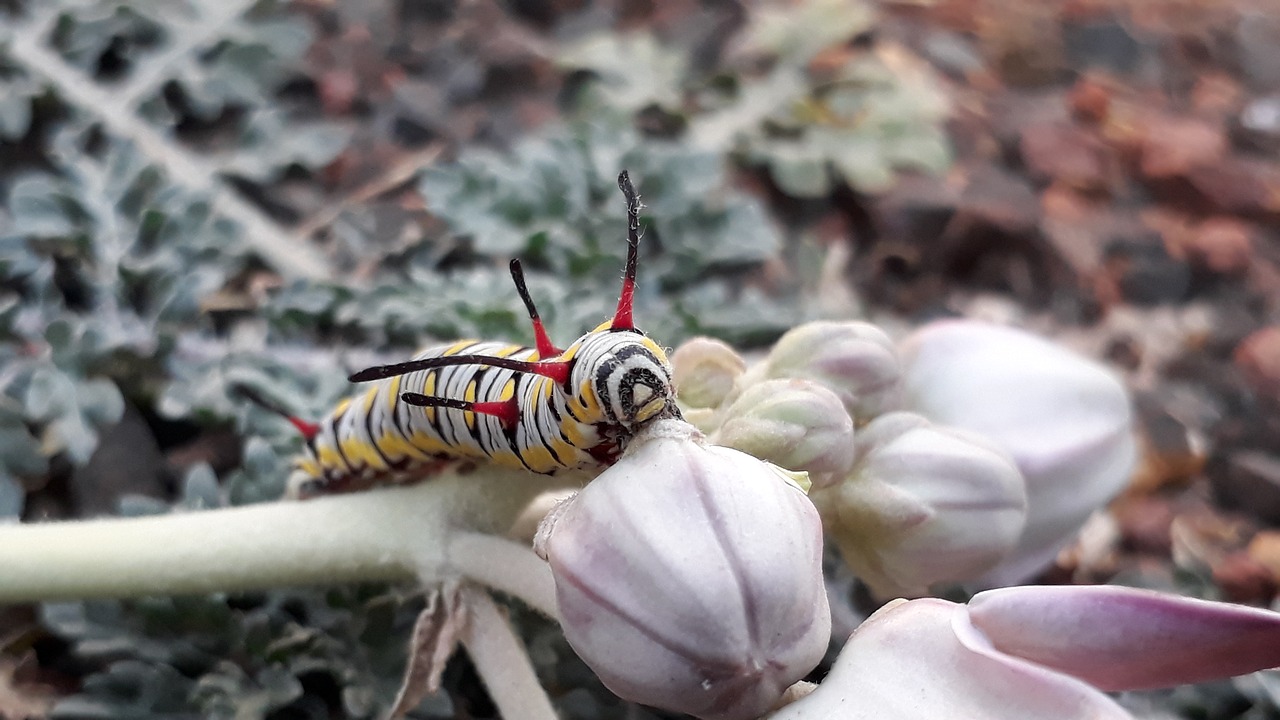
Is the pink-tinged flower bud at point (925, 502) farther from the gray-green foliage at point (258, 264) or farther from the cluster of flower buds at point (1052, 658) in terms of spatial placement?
the gray-green foliage at point (258, 264)

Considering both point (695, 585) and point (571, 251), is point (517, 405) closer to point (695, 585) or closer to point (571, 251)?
point (695, 585)

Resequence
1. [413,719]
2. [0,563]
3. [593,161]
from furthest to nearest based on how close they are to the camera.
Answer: [593,161] < [413,719] < [0,563]

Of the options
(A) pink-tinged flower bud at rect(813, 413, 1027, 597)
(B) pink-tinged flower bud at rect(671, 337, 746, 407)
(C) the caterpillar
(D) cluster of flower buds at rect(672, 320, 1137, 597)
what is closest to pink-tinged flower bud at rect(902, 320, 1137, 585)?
(D) cluster of flower buds at rect(672, 320, 1137, 597)

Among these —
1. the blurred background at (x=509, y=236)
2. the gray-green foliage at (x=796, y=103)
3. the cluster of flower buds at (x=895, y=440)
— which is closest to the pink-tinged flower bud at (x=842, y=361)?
the cluster of flower buds at (x=895, y=440)

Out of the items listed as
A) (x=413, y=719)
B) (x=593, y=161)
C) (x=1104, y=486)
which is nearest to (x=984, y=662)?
(x=1104, y=486)

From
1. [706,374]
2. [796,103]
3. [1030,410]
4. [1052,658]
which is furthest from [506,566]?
[796,103]

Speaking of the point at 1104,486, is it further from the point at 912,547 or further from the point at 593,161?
the point at 593,161

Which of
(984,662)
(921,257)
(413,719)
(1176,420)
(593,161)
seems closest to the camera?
(984,662)
